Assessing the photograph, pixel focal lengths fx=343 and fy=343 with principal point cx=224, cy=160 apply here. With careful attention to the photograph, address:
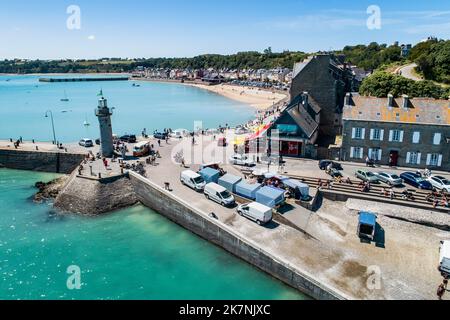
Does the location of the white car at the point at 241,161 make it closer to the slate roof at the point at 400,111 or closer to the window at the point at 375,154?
the slate roof at the point at 400,111

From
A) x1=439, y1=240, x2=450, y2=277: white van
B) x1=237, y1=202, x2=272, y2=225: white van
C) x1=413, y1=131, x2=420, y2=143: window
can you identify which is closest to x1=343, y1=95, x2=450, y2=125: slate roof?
x1=413, y1=131, x2=420, y2=143: window

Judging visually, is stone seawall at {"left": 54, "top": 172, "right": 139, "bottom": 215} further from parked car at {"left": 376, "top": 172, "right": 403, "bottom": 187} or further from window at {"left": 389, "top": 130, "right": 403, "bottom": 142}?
window at {"left": 389, "top": 130, "right": 403, "bottom": 142}

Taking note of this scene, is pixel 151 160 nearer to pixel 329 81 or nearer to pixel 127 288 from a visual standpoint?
pixel 127 288

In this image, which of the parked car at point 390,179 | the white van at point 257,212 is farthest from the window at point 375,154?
the white van at point 257,212

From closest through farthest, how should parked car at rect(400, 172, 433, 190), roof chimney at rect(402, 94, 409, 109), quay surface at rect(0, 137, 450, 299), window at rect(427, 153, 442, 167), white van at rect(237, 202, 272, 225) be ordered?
1. quay surface at rect(0, 137, 450, 299)
2. white van at rect(237, 202, 272, 225)
3. parked car at rect(400, 172, 433, 190)
4. window at rect(427, 153, 442, 167)
5. roof chimney at rect(402, 94, 409, 109)

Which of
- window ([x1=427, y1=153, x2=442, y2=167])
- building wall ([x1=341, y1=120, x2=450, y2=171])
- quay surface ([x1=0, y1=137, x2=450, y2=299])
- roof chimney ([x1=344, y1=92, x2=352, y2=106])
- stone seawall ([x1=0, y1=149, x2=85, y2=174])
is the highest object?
roof chimney ([x1=344, y1=92, x2=352, y2=106])

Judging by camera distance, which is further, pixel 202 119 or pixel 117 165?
pixel 202 119

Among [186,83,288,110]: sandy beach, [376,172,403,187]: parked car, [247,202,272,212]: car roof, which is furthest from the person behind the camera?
[186,83,288,110]: sandy beach
